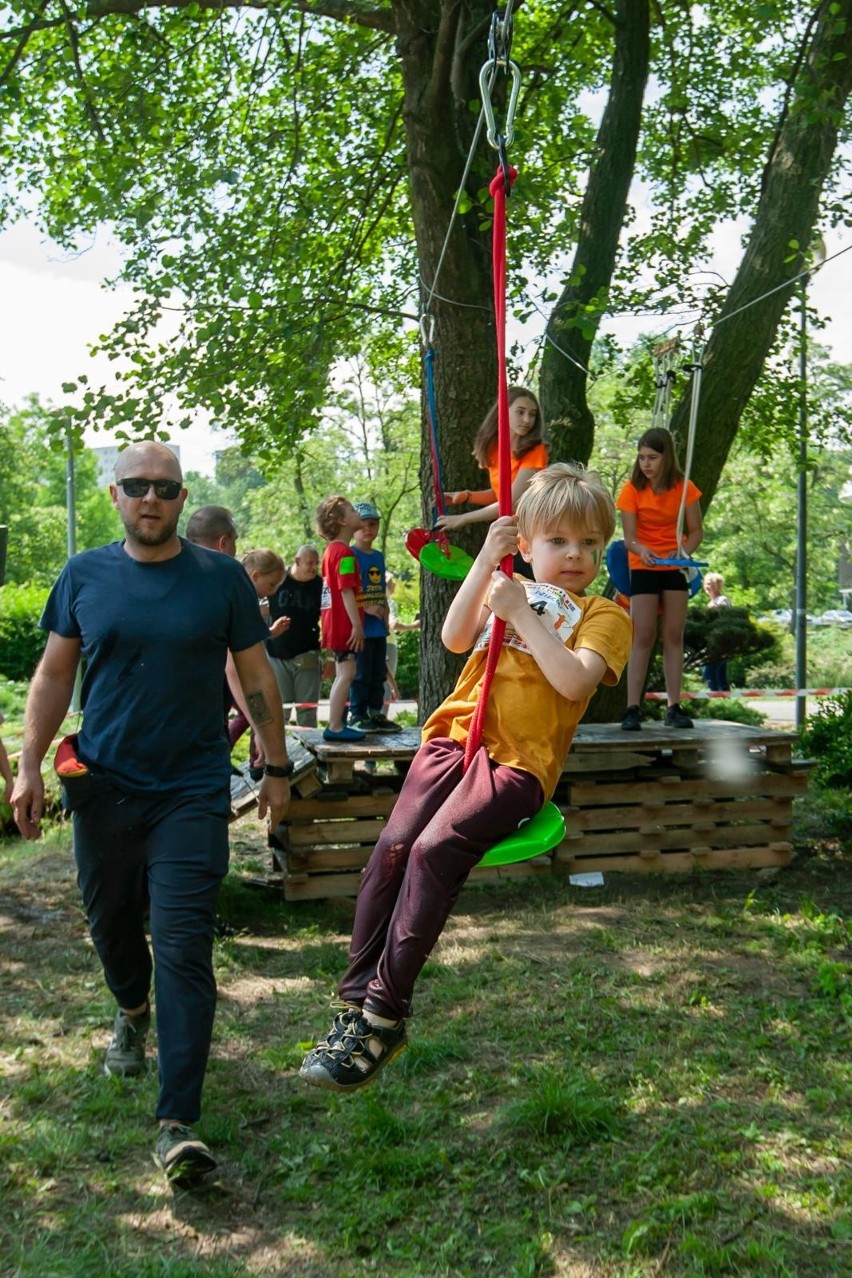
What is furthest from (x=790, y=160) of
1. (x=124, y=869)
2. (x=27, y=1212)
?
(x=27, y=1212)

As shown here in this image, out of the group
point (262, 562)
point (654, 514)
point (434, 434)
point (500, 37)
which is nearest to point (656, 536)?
point (654, 514)

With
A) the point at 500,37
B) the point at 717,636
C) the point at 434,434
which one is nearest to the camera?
the point at 500,37

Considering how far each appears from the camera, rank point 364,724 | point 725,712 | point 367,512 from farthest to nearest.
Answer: point 725,712
point 367,512
point 364,724

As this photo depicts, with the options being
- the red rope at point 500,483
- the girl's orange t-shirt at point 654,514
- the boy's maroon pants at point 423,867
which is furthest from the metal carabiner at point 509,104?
the girl's orange t-shirt at point 654,514

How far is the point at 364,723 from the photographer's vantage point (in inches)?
319

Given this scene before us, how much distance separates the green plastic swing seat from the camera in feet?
11.2

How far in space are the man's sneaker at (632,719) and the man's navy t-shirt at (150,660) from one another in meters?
4.17

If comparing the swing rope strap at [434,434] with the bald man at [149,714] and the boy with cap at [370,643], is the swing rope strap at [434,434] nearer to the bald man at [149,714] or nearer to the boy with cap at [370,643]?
the boy with cap at [370,643]

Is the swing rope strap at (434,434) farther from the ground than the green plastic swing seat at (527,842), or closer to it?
farther from the ground

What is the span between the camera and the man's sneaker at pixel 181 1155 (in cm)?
391

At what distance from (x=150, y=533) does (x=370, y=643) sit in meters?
4.10

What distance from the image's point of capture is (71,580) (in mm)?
4273

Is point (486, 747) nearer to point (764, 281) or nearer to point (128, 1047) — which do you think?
point (128, 1047)

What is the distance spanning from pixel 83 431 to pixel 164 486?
15.4 ft
